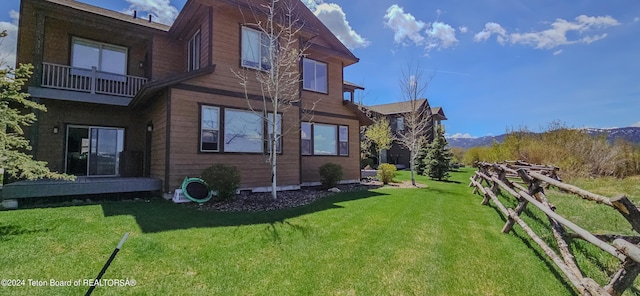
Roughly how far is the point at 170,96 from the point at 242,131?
241cm

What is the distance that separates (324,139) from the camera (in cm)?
1265

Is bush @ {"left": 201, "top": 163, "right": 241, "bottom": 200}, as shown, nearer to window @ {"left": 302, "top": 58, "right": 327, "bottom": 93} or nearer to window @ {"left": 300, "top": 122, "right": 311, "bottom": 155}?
window @ {"left": 300, "top": 122, "right": 311, "bottom": 155}

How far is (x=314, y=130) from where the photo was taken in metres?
12.2

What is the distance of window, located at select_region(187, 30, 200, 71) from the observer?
412 inches

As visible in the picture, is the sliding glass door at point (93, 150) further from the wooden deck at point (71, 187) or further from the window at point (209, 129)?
the window at point (209, 129)

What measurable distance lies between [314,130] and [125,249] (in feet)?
28.8

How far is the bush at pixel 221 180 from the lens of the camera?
784 centimetres

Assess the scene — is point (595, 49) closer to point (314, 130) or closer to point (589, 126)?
point (589, 126)

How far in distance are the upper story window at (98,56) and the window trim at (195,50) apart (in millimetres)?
3031

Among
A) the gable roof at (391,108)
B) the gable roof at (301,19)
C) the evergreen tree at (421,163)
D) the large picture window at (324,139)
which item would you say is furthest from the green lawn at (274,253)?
the gable roof at (391,108)

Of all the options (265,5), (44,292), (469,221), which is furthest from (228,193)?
(265,5)

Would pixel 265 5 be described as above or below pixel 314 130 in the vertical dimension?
above

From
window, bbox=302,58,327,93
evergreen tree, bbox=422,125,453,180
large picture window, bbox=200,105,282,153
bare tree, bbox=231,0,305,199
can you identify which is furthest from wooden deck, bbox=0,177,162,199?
evergreen tree, bbox=422,125,453,180

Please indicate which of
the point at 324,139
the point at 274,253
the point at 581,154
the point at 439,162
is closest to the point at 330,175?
the point at 324,139
